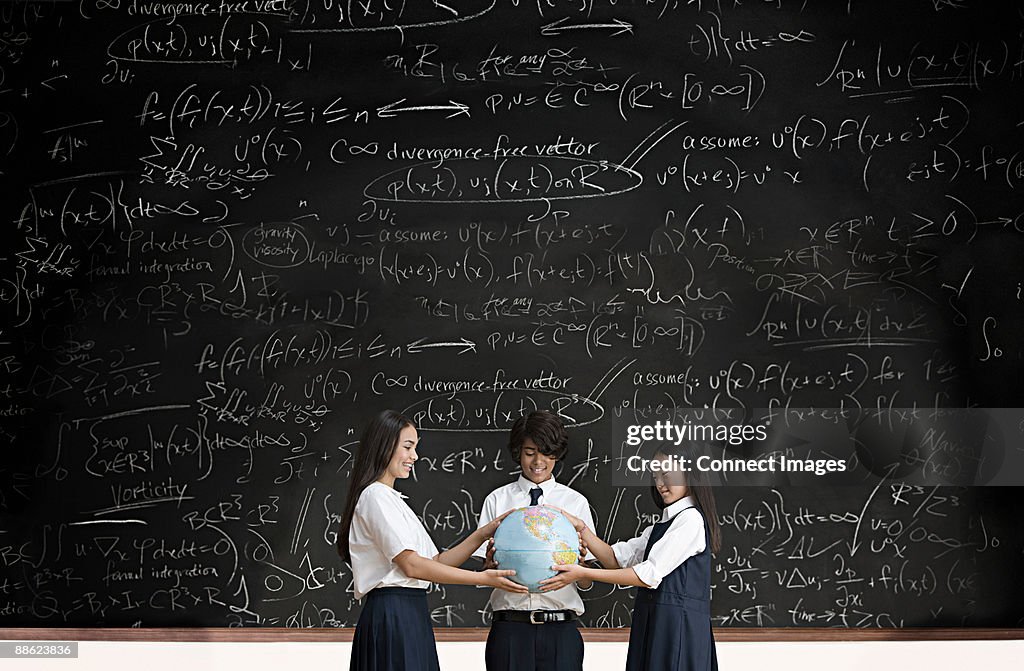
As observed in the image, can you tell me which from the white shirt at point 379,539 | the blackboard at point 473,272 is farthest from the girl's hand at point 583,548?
the blackboard at point 473,272

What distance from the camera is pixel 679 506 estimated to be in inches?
141

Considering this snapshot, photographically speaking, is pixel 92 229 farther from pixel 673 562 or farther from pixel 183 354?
pixel 673 562

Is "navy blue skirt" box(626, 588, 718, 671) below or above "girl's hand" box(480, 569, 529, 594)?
below

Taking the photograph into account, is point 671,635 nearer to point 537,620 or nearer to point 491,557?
point 537,620

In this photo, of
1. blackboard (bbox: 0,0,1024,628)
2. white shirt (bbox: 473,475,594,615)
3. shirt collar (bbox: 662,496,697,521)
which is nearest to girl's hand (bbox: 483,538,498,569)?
white shirt (bbox: 473,475,594,615)

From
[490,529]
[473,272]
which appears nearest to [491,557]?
[490,529]

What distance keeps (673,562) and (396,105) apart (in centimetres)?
264

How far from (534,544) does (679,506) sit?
589 millimetres

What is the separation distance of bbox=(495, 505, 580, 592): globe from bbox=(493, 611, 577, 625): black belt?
24cm

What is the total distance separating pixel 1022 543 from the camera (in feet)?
15.7

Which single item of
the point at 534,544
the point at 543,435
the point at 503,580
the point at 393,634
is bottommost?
the point at 393,634

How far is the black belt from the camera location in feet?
11.6

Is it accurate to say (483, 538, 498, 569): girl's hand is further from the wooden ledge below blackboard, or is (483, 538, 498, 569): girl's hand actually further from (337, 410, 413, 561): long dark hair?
the wooden ledge below blackboard

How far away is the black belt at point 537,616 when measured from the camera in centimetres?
354
